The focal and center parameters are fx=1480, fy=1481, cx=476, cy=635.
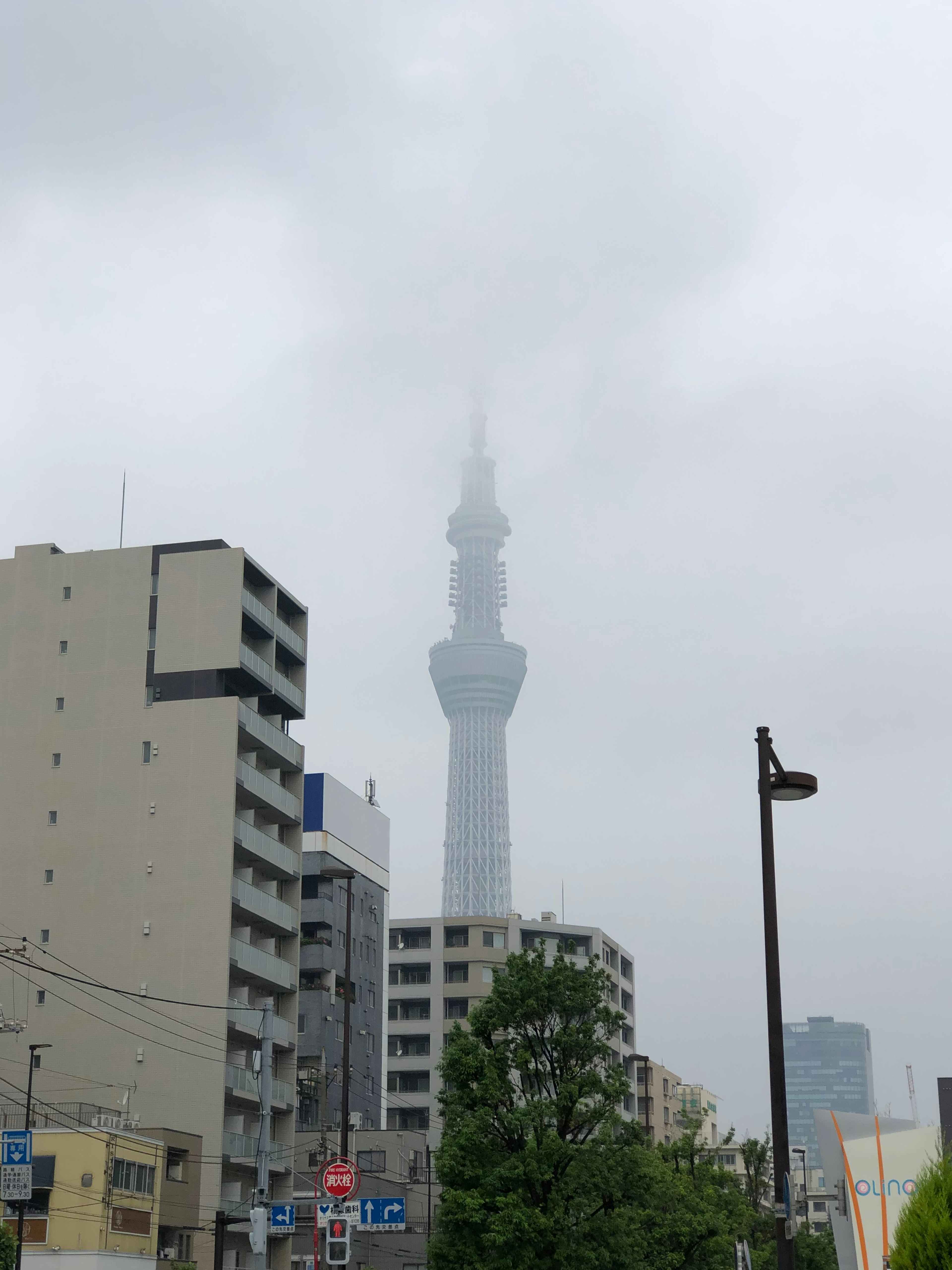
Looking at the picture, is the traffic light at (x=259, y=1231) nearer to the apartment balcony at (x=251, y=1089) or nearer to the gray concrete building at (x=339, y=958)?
the apartment balcony at (x=251, y=1089)

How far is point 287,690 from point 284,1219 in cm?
3682

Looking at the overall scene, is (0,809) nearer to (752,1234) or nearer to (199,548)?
(199,548)

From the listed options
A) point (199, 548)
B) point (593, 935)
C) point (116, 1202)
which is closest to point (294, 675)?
point (199, 548)

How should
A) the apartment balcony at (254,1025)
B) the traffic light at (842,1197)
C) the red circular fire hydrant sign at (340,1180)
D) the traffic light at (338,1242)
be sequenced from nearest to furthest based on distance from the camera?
the traffic light at (842,1197) → the traffic light at (338,1242) → the red circular fire hydrant sign at (340,1180) → the apartment balcony at (254,1025)

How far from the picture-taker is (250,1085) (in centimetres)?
6850

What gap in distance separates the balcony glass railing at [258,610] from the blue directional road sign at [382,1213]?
40.4 meters

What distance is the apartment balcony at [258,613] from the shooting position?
240ft

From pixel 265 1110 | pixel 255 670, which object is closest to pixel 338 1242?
pixel 265 1110

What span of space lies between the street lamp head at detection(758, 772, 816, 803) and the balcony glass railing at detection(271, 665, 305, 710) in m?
59.5

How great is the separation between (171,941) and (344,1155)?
36146mm

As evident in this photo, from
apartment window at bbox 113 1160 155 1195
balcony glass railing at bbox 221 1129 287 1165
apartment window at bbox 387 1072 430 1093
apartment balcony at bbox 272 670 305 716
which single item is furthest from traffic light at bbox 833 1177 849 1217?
apartment window at bbox 387 1072 430 1093

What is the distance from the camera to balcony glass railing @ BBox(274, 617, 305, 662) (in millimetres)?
77000

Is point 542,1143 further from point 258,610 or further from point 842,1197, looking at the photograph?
point 258,610

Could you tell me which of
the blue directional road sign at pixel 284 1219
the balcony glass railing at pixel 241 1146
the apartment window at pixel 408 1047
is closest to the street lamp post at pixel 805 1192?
the balcony glass railing at pixel 241 1146
